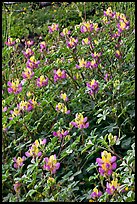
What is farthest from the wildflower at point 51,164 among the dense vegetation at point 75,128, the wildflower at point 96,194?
the wildflower at point 96,194

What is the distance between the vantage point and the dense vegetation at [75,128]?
1.50m

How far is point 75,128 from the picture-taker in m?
1.91

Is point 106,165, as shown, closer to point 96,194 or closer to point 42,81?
point 96,194

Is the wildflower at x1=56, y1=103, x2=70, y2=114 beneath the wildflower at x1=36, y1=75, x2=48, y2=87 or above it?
beneath

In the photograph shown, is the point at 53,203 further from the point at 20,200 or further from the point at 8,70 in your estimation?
the point at 8,70

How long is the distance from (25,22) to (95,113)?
401 centimetres

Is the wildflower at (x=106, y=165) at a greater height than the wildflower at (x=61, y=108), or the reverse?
the wildflower at (x=61, y=108)

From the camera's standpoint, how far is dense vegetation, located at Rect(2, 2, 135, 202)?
1500mm

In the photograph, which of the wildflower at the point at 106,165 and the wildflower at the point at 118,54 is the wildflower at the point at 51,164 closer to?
the wildflower at the point at 106,165

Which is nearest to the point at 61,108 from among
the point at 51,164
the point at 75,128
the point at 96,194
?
the point at 75,128

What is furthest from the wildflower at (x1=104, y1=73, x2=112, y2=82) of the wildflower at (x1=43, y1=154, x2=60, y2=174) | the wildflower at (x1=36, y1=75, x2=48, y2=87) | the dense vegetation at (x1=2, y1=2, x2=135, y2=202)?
the wildflower at (x1=43, y1=154, x2=60, y2=174)

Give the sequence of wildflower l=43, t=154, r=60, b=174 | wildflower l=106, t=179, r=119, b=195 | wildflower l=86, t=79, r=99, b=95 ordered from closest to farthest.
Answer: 1. wildflower l=106, t=179, r=119, b=195
2. wildflower l=43, t=154, r=60, b=174
3. wildflower l=86, t=79, r=99, b=95

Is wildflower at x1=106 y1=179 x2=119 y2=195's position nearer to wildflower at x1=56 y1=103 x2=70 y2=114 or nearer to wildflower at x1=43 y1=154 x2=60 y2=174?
wildflower at x1=43 y1=154 x2=60 y2=174

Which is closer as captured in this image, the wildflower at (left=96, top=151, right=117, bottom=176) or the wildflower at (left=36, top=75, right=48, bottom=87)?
the wildflower at (left=96, top=151, right=117, bottom=176)
